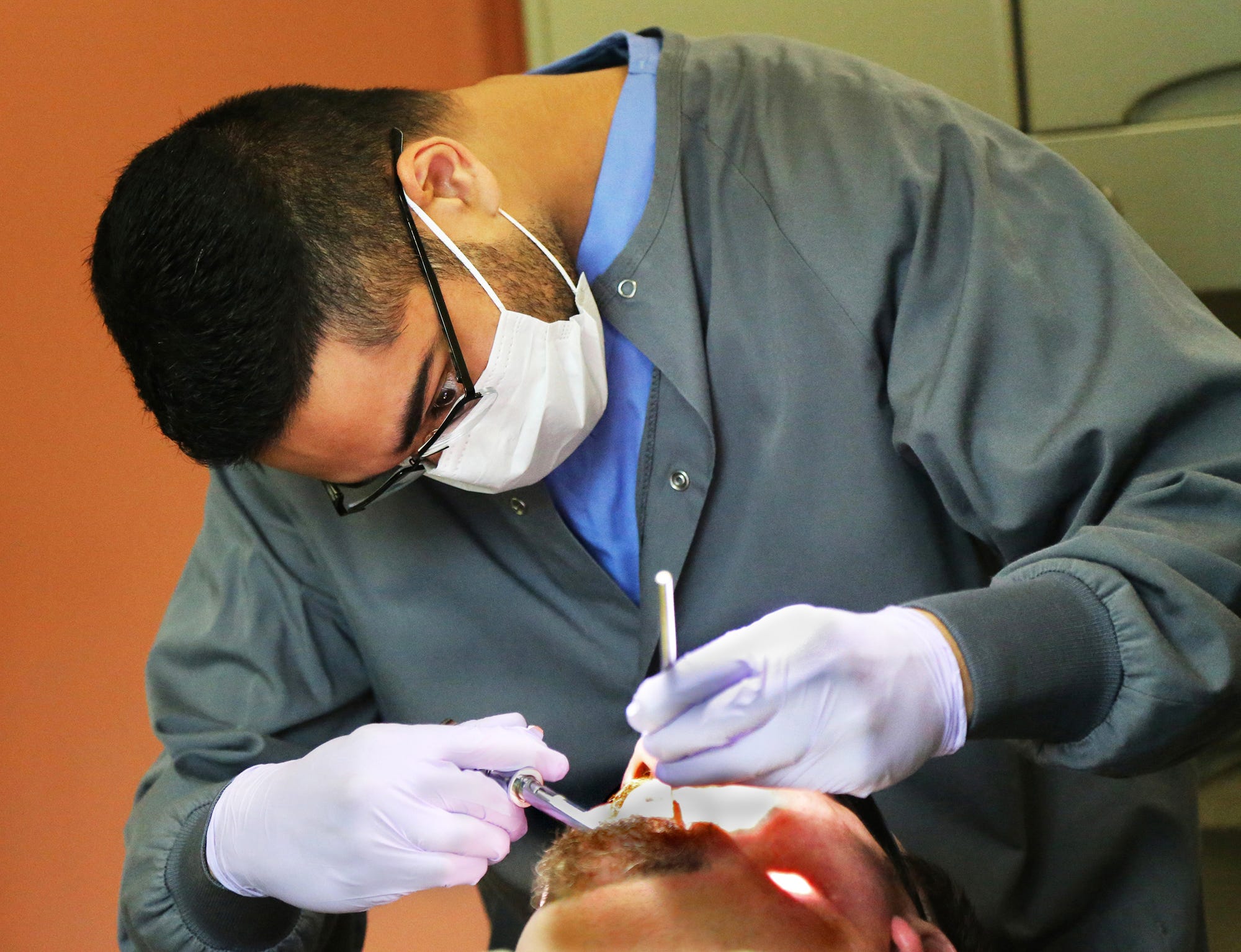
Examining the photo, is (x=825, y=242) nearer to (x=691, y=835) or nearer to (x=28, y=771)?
(x=691, y=835)

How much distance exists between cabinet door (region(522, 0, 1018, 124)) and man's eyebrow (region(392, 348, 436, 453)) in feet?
4.47

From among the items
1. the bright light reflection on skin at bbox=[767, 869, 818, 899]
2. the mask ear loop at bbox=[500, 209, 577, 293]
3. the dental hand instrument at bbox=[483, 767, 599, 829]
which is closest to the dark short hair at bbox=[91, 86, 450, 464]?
the mask ear loop at bbox=[500, 209, 577, 293]

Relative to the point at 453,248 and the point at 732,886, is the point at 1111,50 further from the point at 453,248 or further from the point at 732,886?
the point at 732,886

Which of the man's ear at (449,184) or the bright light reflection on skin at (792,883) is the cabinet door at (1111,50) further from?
the bright light reflection on skin at (792,883)

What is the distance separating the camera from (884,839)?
1183 mm

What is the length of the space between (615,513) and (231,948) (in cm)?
68

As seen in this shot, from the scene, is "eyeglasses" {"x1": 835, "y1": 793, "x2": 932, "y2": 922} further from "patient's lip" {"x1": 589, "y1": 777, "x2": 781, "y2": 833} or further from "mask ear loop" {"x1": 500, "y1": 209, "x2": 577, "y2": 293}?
"mask ear loop" {"x1": 500, "y1": 209, "x2": 577, "y2": 293}

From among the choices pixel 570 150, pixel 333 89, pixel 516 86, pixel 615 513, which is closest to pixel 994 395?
pixel 615 513

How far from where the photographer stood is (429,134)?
1.40 m

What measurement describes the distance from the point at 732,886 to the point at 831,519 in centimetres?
48

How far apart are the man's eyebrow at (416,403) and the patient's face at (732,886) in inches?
17.8

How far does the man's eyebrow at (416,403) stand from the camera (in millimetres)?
1268

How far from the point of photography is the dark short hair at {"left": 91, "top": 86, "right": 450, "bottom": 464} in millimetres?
1139

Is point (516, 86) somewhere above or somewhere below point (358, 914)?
above
